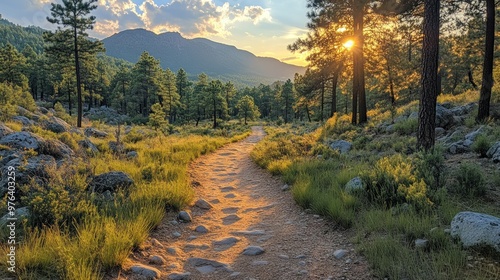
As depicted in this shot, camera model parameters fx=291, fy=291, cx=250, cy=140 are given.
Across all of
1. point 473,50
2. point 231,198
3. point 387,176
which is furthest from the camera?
point 473,50

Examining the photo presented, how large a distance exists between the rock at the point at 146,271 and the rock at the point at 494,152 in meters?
7.66

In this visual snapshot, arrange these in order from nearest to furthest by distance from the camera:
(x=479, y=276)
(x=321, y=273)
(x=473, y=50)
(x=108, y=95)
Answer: (x=479, y=276) → (x=321, y=273) → (x=473, y=50) → (x=108, y=95)

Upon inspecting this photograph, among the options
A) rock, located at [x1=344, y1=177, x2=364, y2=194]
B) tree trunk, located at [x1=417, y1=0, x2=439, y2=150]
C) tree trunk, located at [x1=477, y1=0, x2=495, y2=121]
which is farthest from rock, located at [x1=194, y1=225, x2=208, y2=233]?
tree trunk, located at [x1=477, y1=0, x2=495, y2=121]

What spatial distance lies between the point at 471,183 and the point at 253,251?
4.24m

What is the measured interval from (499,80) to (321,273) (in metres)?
19.6

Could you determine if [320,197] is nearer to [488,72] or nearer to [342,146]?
[342,146]

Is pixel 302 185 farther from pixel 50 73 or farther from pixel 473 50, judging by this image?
pixel 50 73

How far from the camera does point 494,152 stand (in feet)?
Result: 23.0

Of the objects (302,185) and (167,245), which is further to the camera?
(302,185)

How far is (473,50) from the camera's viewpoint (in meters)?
19.0

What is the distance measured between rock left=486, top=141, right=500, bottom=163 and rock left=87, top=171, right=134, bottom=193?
8.36m

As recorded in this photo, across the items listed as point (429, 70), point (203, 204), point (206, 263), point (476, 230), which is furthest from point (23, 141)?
point (429, 70)

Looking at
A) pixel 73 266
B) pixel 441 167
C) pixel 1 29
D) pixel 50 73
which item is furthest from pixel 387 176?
pixel 1 29

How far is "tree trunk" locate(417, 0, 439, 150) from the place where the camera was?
7.15m
